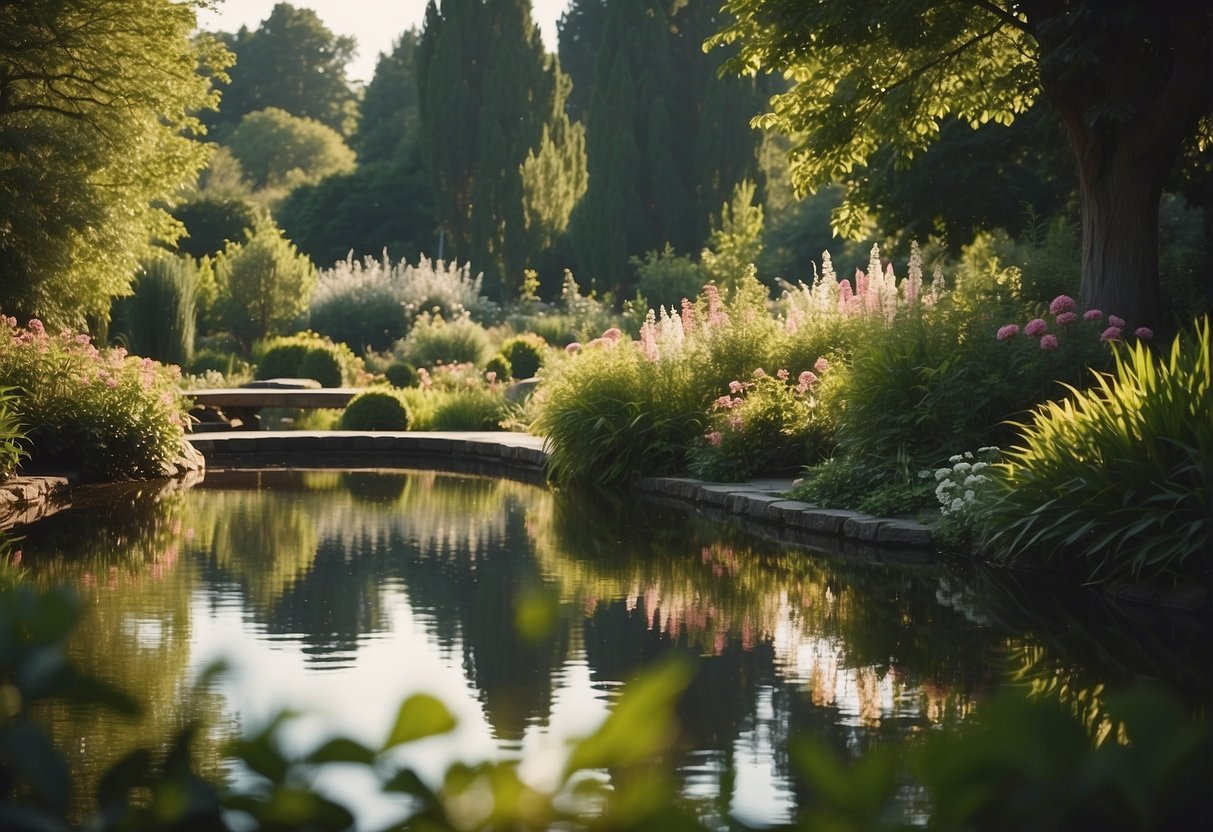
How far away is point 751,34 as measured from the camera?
1241cm

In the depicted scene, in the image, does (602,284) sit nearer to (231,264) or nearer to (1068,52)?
(231,264)

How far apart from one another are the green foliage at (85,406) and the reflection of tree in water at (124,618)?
2.06 ft

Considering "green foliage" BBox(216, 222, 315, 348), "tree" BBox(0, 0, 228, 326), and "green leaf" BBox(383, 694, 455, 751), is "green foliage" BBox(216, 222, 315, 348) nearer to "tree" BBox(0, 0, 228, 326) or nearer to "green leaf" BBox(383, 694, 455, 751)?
"tree" BBox(0, 0, 228, 326)

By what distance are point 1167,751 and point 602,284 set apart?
1414 inches

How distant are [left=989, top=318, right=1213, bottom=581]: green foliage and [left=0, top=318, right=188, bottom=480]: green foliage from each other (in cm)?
757

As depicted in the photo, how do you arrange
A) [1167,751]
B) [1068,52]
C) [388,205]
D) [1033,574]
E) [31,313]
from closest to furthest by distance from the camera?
[1167,751]
[1033,574]
[1068,52]
[31,313]
[388,205]

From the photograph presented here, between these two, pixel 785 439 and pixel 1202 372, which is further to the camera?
pixel 785 439

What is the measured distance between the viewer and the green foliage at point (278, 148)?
5788cm

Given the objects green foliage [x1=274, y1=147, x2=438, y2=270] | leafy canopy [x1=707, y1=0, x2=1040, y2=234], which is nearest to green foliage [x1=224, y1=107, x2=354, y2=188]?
green foliage [x1=274, y1=147, x2=438, y2=270]

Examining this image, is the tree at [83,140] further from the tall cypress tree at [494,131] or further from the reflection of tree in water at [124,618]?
the tall cypress tree at [494,131]

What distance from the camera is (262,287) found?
26969 millimetres

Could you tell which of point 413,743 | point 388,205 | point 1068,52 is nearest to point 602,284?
A: point 388,205

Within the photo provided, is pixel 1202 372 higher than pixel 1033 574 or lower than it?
higher

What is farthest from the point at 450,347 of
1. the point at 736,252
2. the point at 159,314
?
the point at 736,252
